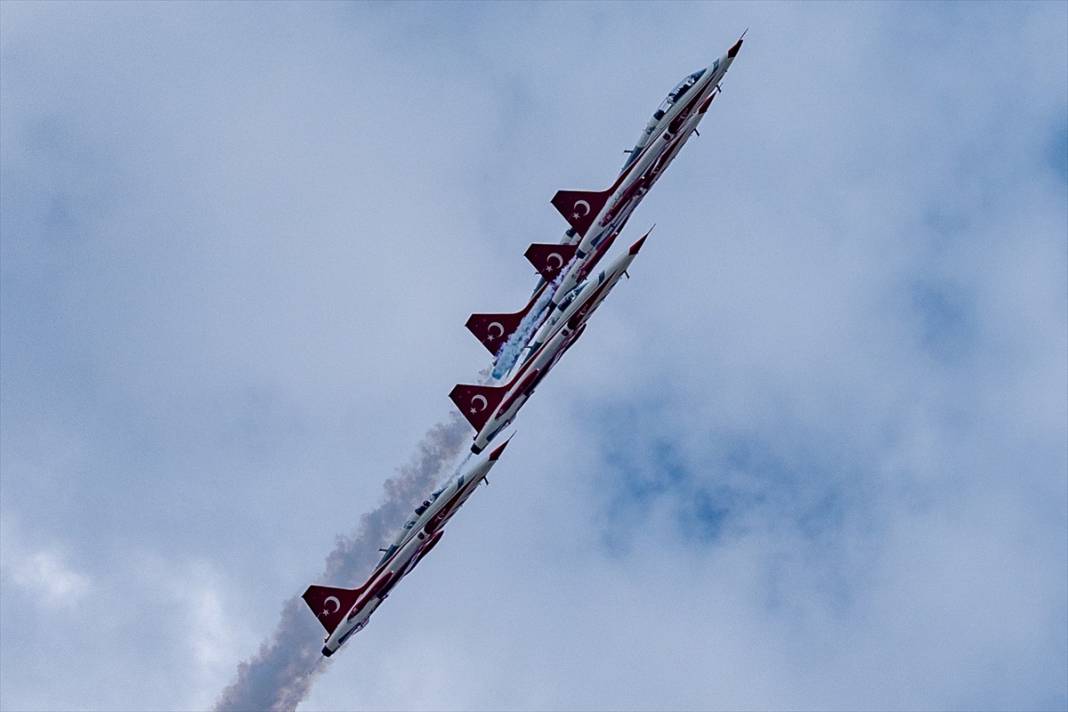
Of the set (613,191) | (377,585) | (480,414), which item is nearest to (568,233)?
(613,191)

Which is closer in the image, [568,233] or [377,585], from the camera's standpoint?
[377,585]

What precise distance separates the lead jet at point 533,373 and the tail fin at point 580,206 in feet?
25.7

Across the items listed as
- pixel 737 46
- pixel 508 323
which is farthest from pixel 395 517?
pixel 737 46

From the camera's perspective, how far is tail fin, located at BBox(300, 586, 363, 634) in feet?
579

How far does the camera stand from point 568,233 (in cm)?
18750

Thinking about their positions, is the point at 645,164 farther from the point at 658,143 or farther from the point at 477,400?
the point at 477,400

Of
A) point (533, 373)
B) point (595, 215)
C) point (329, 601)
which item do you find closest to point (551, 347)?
point (533, 373)

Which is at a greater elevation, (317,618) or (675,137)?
(675,137)

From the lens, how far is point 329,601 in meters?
177

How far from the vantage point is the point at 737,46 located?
184750mm

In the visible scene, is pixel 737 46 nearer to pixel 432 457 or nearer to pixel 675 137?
pixel 675 137

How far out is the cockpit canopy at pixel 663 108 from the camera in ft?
611

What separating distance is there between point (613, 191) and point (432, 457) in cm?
2608

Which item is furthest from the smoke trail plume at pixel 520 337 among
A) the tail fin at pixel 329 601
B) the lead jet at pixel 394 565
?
the tail fin at pixel 329 601
